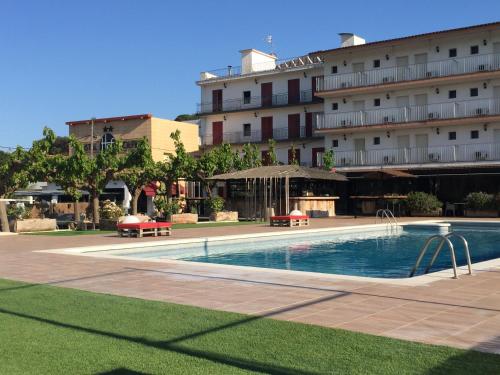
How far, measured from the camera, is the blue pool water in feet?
43.0

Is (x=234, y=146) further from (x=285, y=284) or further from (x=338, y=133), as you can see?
(x=285, y=284)

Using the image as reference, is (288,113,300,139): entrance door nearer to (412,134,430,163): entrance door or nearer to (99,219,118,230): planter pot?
(412,134,430,163): entrance door

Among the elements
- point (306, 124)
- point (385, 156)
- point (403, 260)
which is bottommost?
point (403, 260)

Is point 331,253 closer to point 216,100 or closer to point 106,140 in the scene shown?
point 216,100

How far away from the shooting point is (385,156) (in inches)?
1465

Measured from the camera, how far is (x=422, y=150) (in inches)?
1414

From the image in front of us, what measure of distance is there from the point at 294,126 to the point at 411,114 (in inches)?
399

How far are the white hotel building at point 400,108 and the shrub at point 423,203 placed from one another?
2303 millimetres

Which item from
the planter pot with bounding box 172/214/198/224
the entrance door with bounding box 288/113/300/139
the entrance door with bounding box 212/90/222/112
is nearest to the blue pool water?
the planter pot with bounding box 172/214/198/224

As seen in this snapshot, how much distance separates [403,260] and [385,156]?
77.6 feet

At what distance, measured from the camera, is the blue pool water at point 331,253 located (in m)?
13.1

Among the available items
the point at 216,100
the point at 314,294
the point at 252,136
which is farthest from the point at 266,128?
the point at 314,294

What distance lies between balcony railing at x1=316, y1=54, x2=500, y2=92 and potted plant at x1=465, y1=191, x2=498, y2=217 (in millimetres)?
7853

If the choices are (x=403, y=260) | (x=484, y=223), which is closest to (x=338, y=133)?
(x=484, y=223)
